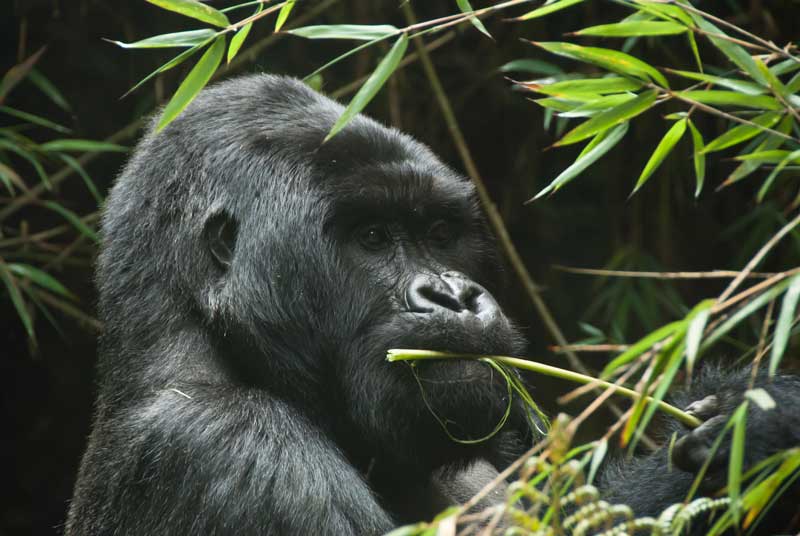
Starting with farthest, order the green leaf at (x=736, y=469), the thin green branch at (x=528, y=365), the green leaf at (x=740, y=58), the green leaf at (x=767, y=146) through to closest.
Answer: the green leaf at (x=767, y=146), the thin green branch at (x=528, y=365), the green leaf at (x=740, y=58), the green leaf at (x=736, y=469)

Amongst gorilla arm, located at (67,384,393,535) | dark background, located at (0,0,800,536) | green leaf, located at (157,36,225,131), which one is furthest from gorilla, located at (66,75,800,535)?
dark background, located at (0,0,800,536)

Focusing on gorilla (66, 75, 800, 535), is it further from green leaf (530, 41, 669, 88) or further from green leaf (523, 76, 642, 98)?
green leaf (530, 41, 669, 88)

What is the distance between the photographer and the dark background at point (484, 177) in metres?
5.72

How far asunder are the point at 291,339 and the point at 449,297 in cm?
49

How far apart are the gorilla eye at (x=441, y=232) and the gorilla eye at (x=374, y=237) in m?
0.18

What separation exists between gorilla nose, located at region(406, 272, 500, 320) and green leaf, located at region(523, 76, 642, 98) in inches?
25.6

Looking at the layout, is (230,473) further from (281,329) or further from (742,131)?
(742,131)

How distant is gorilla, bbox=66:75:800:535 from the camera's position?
9.44 ft

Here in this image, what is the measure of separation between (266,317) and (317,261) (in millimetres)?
236

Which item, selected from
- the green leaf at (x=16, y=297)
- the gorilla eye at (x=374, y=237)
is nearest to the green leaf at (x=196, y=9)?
the gorilla eye at (x=374, y=237)

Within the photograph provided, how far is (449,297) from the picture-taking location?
3.07 metres

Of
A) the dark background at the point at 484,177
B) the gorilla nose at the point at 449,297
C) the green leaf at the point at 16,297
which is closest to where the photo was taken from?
the gorilla nose at the point at 449,297

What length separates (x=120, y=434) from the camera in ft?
10.3

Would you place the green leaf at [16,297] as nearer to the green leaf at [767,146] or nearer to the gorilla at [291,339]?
the gorilla at [291,339]
